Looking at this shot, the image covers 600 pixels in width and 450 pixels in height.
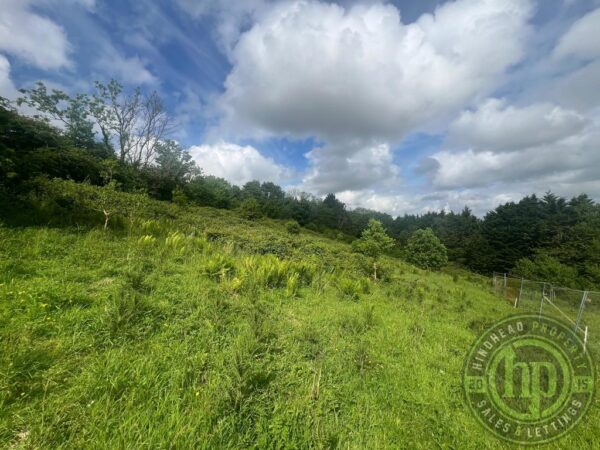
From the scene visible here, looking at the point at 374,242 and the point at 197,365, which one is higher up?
the point at 374,242

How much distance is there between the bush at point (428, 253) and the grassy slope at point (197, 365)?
Answer: 95.2 feet

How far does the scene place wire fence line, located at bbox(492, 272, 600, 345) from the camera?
22.6 ft

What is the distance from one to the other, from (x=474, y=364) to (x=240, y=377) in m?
4.03

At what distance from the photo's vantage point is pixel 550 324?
21.9ft

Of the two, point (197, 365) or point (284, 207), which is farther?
point (284, 207)

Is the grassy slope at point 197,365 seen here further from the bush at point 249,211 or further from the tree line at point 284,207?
the bush at point 249,211

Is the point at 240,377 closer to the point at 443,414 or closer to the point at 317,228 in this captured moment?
the point at 443,414

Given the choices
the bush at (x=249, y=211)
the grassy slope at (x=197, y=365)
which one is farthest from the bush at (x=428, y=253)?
the grassy slope at (x=197, y=365)

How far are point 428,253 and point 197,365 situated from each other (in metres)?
34.4

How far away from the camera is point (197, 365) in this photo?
298 cm

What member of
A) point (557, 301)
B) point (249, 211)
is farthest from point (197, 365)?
point (249, 211)

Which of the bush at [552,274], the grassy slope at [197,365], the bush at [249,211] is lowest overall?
the grassy slope at [197,365]

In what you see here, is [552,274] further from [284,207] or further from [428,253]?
[284,207]

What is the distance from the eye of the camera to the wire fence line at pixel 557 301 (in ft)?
22.6
